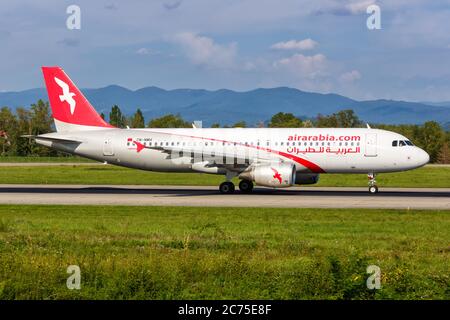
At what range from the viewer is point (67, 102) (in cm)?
4862

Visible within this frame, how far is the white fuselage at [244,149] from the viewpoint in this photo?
1714 inches

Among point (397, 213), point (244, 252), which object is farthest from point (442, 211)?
point (244, 252)

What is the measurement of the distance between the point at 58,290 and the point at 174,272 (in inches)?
106

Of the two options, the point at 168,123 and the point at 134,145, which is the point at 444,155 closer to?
the point at 168,123

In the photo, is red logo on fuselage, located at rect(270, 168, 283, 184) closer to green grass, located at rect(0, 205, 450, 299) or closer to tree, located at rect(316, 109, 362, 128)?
green grass, located at rect(0, 205, 450, 299)

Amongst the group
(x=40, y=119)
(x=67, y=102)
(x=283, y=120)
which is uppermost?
(x=283, y=120)

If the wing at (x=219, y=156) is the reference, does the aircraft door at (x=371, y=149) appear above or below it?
above

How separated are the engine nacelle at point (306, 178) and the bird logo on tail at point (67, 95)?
16001 mm

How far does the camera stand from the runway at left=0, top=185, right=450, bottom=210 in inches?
1464

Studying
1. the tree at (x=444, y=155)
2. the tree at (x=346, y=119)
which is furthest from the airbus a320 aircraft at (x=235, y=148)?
the tree at (x=346, y=119)

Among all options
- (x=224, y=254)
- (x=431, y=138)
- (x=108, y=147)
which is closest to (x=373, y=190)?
(x=108, y=147)

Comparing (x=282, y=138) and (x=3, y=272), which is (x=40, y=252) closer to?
(x=3, y=272)

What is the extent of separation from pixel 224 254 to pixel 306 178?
2543 cm

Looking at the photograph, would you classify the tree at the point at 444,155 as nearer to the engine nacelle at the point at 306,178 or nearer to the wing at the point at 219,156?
the engine nacelle at the point at 306,178
